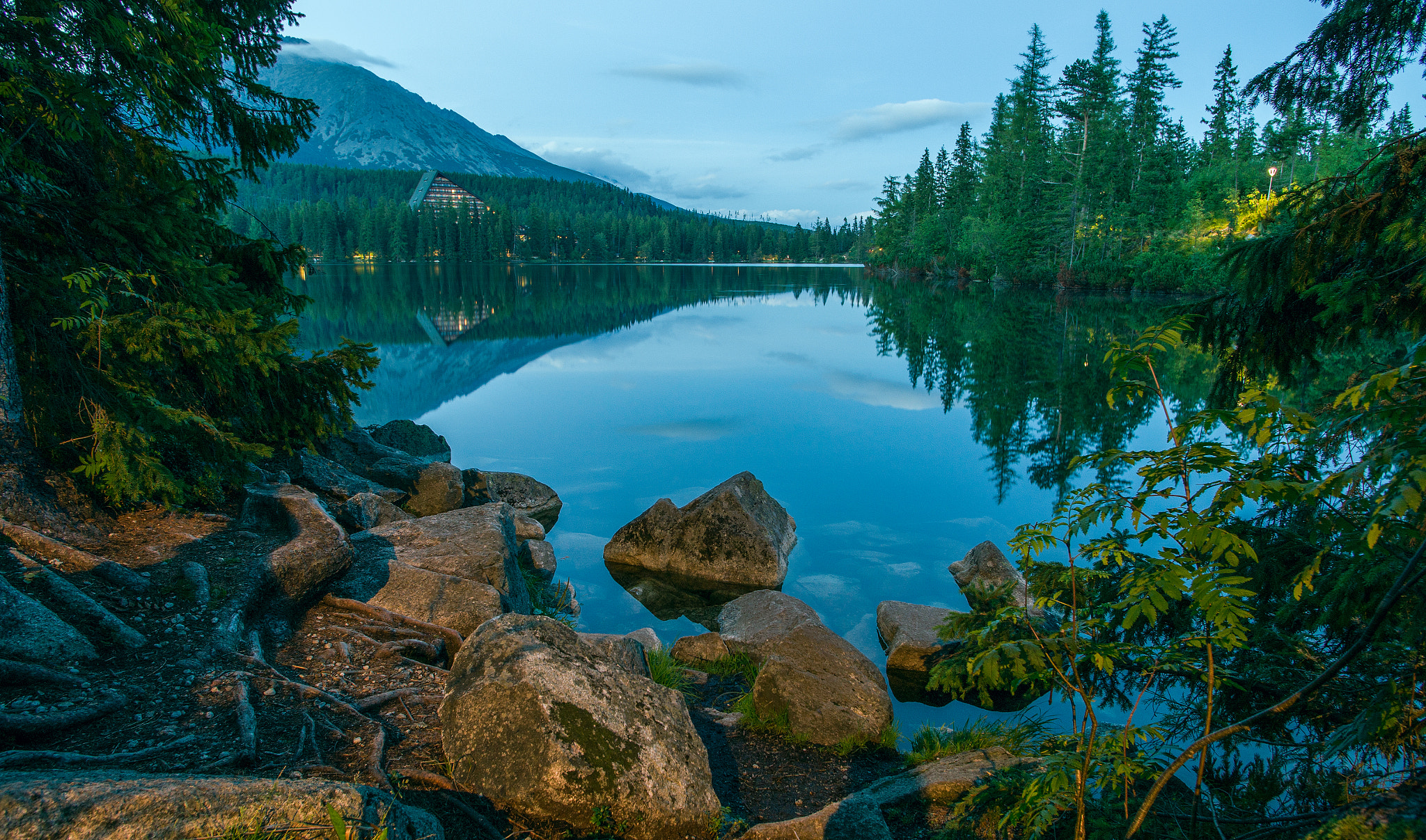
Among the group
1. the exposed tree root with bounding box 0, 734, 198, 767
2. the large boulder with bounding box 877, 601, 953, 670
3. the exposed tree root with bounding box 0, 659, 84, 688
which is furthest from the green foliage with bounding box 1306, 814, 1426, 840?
the exposed tree root with bounding box 0, 659, 84, 688

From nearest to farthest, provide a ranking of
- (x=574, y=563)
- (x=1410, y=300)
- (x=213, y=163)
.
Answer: (x=1410, y=300) < (x=213, y=163) < (x=574, y=563)

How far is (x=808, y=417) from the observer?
782 inches

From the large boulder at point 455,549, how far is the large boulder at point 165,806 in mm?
3968

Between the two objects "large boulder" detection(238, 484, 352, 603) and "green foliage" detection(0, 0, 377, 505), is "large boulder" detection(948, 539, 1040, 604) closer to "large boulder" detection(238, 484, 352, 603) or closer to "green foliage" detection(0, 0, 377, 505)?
"large boulder" detection(238, 484, 352, 603)

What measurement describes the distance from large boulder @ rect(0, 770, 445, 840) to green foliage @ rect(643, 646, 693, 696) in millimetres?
4028

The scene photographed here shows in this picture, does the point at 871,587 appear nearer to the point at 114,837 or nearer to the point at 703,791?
the point at 703,791

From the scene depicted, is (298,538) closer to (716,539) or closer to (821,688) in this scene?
(821,688)

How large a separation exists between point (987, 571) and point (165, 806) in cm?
890

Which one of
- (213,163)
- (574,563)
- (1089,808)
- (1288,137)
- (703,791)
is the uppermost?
(1288,137)

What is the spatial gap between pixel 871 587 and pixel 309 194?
665 ft

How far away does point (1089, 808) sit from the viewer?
334 cm

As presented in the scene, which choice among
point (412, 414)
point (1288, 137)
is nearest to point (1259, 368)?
point (412, 414)

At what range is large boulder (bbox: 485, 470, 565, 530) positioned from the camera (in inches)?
489

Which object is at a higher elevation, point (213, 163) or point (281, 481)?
point (213, 163)
